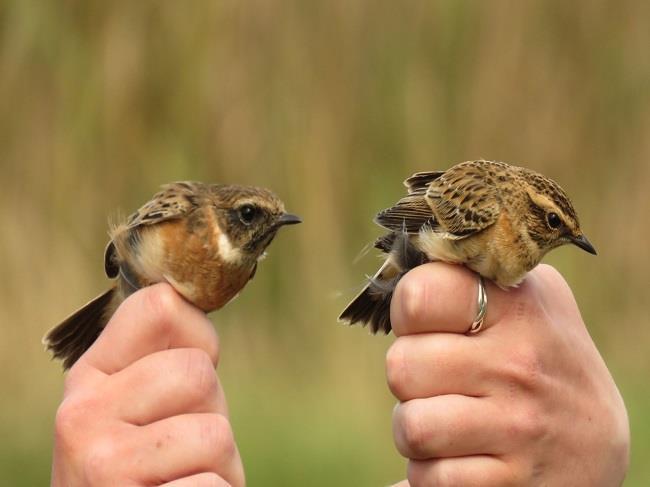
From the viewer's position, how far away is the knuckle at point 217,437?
112 inches

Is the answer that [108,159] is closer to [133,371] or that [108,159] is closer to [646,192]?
[646,192]

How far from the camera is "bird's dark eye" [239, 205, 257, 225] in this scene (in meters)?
3.63

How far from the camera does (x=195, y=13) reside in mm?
7832

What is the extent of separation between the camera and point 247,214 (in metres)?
3.65

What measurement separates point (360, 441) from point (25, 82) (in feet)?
9.43

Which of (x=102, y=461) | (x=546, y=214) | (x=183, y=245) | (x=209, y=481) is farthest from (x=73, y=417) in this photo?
(x=546, y=214)

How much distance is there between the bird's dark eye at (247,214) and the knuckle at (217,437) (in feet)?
2.82

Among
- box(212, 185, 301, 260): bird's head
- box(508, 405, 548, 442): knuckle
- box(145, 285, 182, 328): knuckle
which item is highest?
box(212, 185, 301, 260): bird's head

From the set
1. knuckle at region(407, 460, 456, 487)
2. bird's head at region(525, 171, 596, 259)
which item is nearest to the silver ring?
knuckle at region(407, 460, 456, 487)

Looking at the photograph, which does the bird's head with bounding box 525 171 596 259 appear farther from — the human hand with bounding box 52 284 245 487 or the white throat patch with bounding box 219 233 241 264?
the human hand with bounding box 52 284 245 487

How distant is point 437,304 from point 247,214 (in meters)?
0.75

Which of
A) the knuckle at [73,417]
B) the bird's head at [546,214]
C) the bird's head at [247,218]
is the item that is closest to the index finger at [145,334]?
the knuckle at [73,417]

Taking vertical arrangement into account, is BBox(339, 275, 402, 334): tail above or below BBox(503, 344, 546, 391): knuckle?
above

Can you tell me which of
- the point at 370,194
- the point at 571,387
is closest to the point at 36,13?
the point at 370,194
